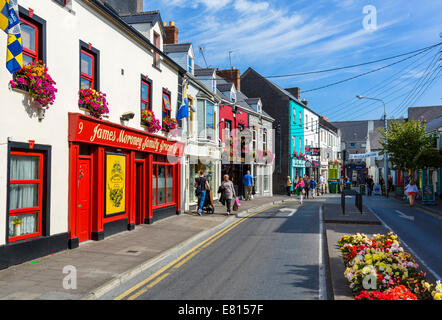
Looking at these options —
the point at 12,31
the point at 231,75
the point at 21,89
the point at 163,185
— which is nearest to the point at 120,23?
the point at 21,89

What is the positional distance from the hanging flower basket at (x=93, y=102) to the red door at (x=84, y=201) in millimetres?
1453

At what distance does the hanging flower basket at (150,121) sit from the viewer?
14.8 meters

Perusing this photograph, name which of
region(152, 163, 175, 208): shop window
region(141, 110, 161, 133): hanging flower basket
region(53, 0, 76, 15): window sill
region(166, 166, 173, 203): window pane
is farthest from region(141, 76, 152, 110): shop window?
region(53, 0, 76, 15): window sill

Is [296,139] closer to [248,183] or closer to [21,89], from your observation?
[248,183]

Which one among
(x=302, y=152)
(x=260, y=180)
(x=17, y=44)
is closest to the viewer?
(x=17, y=44)

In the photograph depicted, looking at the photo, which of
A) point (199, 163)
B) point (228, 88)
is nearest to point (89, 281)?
point (199, 163)

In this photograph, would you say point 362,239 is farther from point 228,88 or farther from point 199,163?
point 228,88

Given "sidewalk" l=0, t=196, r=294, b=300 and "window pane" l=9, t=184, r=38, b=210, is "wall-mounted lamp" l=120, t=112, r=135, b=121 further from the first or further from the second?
"window pane" l=9, t=184, r=38, b=210

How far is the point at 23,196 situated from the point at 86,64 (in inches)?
176

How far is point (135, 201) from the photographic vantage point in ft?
47.4

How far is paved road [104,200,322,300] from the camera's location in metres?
6.65

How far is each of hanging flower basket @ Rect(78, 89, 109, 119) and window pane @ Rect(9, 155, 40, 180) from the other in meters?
2.30

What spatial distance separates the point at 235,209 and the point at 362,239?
10463mm

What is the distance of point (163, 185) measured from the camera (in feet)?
55.4
